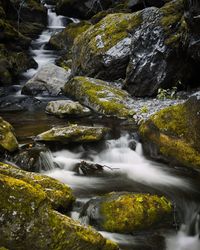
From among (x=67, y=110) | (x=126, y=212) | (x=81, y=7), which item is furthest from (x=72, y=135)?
(x=81, y=7)

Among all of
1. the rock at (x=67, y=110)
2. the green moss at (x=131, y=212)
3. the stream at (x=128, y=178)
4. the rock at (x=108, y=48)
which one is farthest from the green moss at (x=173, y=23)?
the green moss at (x=131, y=212)

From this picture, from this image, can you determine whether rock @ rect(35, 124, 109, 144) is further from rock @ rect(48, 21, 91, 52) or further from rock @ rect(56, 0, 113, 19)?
rock @ rect(56, 0, 113, 19)

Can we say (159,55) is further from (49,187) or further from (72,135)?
(49,187)

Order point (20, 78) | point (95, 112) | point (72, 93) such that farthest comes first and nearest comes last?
point (20, 78) < point (72, 93) < point (95, 112)

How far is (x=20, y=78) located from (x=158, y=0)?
8.78m

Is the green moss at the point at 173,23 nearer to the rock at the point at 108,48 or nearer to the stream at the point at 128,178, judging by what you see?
the rock at the point at 108,48

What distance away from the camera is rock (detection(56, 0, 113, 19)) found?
26.0 meters

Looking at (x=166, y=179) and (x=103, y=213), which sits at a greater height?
(x=103, y=213)

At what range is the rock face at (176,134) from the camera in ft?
24.5

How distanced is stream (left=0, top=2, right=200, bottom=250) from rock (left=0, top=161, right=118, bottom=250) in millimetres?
1080

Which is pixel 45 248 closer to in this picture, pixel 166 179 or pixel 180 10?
pixel 166 179

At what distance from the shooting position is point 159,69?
11930 mm

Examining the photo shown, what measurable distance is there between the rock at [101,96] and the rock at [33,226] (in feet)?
22.9

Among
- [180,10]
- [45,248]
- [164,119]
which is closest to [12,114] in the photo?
[164,119]
